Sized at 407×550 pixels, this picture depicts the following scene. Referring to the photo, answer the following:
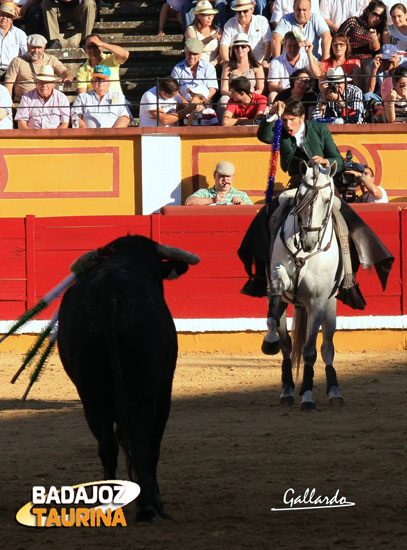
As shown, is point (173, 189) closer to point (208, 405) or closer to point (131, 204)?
point (131, 204)

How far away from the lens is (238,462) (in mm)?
5559

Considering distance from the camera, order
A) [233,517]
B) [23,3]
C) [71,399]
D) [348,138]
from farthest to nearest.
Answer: [23,3] → [348,138] → [71,399] → [233,517]

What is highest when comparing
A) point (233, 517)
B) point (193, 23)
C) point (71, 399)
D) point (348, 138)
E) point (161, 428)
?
point (193, 23)

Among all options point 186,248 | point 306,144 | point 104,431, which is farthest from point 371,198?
point 104,431

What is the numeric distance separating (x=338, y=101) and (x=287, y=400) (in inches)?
202

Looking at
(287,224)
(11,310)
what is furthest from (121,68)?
(287,224)

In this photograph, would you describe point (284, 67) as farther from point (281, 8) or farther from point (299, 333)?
point (299, 333)

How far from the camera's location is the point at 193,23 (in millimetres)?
13195

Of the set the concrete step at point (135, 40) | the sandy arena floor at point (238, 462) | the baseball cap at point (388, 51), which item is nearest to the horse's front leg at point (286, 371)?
the sandy arena floor at point (238, 462)

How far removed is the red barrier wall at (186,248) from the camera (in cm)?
1106

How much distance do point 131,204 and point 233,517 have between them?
8.42 m

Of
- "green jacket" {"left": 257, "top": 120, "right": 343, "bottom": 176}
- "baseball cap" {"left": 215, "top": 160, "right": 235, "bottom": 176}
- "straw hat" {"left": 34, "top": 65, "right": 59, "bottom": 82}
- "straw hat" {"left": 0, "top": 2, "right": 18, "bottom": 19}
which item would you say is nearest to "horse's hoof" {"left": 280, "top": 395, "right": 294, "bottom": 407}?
"green jacket" {"left": 257, "top": 120, "right": 343, "bottom": 176}

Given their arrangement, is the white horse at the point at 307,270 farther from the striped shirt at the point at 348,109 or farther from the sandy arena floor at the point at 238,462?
the striped shirt at the point at 348,109

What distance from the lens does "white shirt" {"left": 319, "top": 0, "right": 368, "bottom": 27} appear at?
13078 mm
